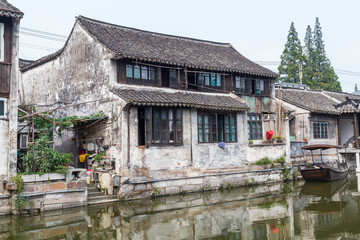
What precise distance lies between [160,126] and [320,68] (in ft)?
102

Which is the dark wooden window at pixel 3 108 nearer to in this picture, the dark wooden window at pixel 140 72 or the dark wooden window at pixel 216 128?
the dark wooden window at pixel 140 72

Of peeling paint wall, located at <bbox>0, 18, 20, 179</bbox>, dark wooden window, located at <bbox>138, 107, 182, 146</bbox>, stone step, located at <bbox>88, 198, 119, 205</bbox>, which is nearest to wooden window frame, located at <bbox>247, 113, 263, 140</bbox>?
dark wooden window, located at <bbox>138, 107, 182, 146</bbox>

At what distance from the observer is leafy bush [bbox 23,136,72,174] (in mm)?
11562

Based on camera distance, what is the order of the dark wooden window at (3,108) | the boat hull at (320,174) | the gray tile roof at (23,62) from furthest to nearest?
the gray tile roof at (23,62), the boat hull at (320,174), the dark wooden window at (3,108)

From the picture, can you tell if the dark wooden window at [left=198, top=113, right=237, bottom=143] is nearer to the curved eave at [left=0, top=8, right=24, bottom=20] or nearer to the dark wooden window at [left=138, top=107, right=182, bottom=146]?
the dark wooden window at [left=138, top=107, right=182, bottom=146]

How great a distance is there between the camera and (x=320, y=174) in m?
18.1

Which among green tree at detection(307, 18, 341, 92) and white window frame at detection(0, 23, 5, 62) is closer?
white window frame at detection(0, 23, 5, 62)

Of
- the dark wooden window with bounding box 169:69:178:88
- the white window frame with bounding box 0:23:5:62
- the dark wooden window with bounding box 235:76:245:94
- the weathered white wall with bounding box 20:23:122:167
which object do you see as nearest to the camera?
the white window frame with bounding box 0:23:5:62

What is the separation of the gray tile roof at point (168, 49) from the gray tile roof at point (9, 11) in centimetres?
387

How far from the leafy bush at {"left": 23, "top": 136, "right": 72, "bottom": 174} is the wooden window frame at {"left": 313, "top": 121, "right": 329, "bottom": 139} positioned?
1632 cm

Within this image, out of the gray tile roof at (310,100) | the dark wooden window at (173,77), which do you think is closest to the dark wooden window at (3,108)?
the dark wooden window at (173,77)

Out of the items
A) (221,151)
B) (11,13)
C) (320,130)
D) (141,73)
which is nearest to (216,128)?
(221,151)

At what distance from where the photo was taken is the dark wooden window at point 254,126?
18672 millimetres

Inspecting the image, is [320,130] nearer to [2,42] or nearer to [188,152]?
[188,152]
